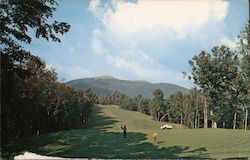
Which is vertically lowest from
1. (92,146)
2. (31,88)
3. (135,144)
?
(92,146)

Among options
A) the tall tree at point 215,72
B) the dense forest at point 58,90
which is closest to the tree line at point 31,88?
the dense forest at point 58,90

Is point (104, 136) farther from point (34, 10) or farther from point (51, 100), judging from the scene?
point (34, 10)

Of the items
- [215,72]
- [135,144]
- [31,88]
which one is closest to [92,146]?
[135,144]

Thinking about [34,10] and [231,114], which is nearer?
[34,10]

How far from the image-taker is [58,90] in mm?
69875

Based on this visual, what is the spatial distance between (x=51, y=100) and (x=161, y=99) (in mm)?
69866

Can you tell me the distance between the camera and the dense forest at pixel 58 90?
70.3 ft

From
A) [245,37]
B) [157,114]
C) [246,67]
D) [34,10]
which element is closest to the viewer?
[34,10]

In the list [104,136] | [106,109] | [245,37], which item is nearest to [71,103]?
[104,136]

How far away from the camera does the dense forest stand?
2144 cm

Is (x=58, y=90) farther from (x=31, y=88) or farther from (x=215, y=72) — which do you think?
(x=215, y=72)

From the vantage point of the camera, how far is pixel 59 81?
232ft

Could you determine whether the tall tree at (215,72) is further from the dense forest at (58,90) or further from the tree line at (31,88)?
the tree line at (31,88)

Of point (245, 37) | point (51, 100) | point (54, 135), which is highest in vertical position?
point (245, 37)
